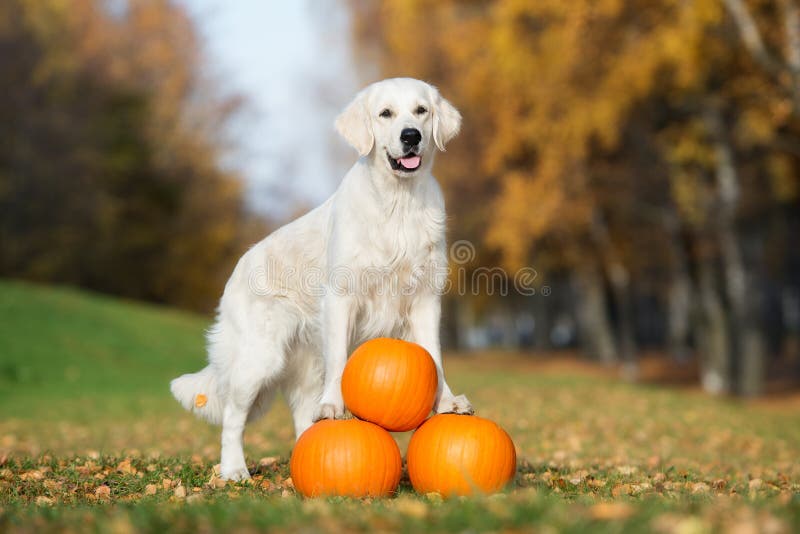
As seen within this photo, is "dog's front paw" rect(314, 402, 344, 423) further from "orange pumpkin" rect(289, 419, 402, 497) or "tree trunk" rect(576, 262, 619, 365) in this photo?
"tree trunk" rect(576, 262, 619, 365)

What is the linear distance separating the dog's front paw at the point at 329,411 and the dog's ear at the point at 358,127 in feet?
4.88

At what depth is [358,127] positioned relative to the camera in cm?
507

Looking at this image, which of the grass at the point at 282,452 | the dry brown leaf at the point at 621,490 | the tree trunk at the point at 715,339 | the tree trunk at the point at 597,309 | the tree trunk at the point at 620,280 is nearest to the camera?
the grass at the point at 282,452

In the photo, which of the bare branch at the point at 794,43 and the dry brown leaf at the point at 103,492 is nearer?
the dry brown leaf at the point at 103,492

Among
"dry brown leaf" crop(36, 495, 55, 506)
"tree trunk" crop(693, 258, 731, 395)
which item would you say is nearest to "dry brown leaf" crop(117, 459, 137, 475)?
"dry brown leaf" crop(36, 495, 55, 506)

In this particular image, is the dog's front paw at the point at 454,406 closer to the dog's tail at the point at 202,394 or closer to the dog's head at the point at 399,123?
the dog's head at the point at 399,123

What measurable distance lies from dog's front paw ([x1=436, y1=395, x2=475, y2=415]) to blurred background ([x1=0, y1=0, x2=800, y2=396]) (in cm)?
789

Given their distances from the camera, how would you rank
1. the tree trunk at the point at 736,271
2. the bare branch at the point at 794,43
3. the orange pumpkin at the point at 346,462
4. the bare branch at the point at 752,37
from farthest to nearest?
1. the tree trunk at the point at 736,271
2. the bare branch at the point at 752,37
3. the bare branch at the point at 794,43
4. the orange pumpkin at the point at 346,462

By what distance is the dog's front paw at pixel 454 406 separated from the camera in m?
4.88

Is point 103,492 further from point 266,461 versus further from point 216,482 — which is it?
point 266,461

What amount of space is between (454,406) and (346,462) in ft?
2.62

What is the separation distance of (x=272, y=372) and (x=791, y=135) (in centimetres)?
1389

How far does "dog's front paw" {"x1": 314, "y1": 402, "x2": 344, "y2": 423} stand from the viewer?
4785 mm

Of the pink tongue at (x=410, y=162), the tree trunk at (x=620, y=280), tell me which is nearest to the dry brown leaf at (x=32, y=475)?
the pink tongue at (x=410, y=162)
